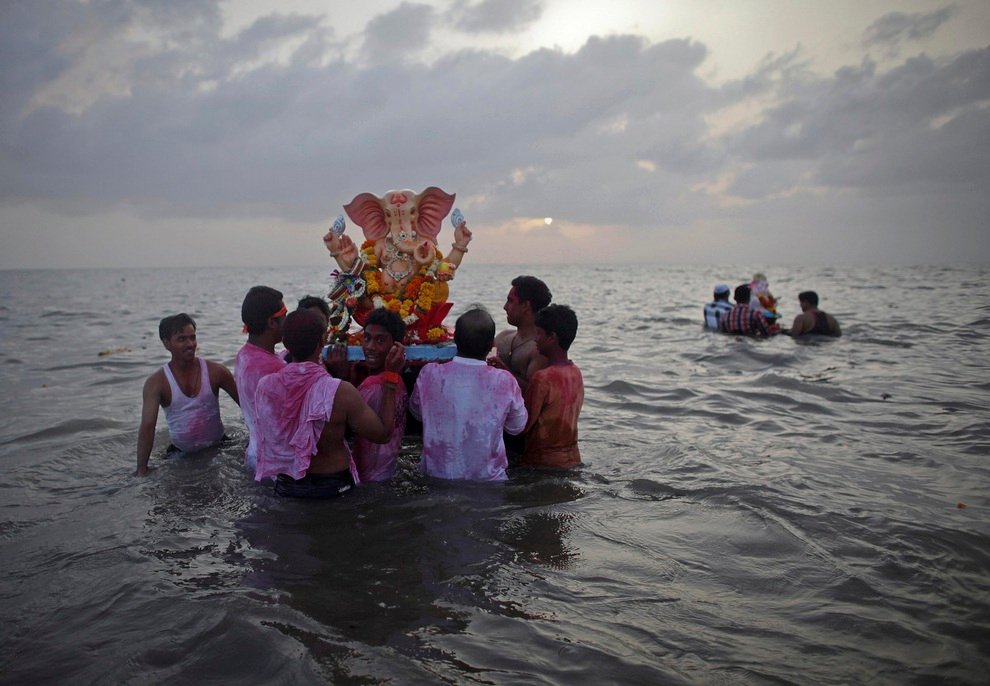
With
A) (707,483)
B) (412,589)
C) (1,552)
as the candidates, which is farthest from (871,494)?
(1,552)

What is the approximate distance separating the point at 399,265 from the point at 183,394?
233cm

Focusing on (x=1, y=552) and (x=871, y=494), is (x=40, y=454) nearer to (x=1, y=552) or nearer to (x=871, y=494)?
(x=1, y=552)

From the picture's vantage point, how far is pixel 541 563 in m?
4.25

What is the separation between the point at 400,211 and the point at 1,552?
4.02 meters

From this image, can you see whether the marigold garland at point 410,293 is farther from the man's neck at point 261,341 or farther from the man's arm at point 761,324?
the man's arm at point 761,324

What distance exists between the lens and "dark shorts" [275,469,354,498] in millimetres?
4945

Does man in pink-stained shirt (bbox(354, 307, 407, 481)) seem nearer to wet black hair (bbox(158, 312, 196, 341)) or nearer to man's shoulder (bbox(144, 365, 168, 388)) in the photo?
wet black hair (bbox(158, 312, 196, 341))

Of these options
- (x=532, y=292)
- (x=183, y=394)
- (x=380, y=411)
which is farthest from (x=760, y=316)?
(x=183, y=394)

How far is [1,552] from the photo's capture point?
452 cm

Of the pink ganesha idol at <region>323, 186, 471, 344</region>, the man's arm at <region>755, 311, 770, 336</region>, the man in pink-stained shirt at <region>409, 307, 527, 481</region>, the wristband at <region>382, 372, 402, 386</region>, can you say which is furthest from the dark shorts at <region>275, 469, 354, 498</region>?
the man's arm at <region>755, 311, 770, 336</region>

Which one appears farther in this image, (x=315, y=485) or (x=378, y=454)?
(x=378, y=454)

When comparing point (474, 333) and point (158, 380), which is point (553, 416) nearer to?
A: point (474, 333)

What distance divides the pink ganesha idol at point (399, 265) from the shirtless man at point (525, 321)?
61cm

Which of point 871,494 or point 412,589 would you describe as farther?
point 871,494
